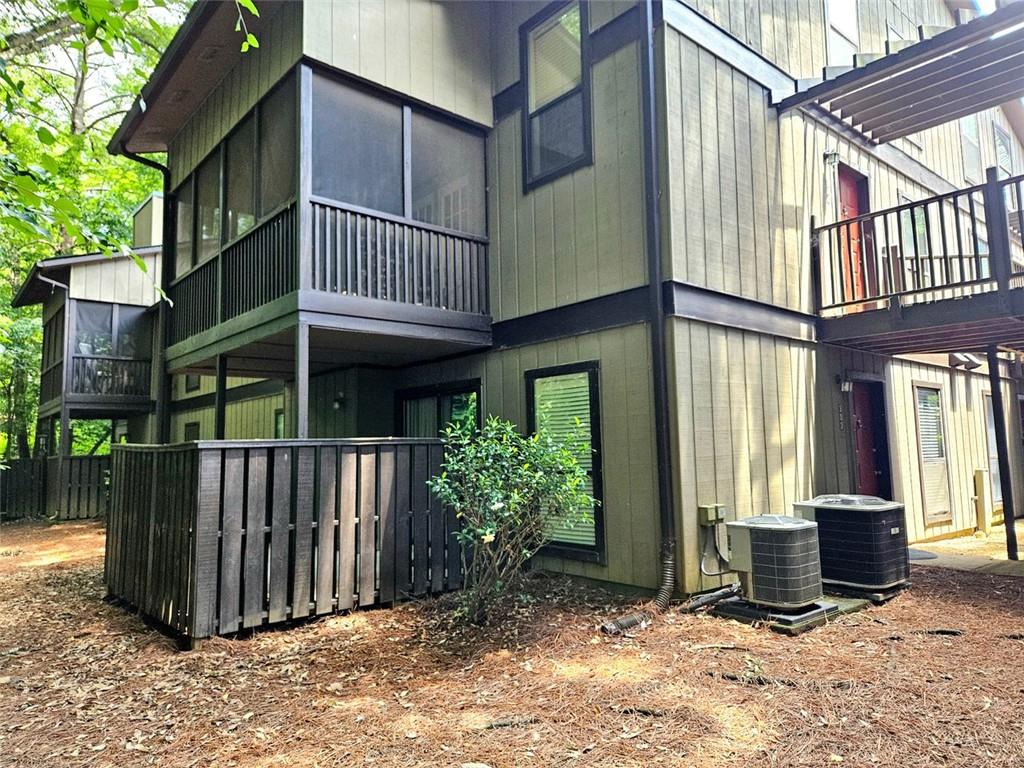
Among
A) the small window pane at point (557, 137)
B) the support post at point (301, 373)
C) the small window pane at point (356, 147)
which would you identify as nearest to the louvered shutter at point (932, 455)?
the small window pane at point (557, 137)

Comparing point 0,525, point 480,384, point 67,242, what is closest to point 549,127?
point 480,384

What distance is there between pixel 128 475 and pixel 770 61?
7.86 meters

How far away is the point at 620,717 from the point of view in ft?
11.2

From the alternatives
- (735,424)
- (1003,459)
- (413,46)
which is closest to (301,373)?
(413,46)

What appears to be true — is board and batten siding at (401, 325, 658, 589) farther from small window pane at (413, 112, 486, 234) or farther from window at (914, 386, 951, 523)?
window at (914, 386, 951, 523)

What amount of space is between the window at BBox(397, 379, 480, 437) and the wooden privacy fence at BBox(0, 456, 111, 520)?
8.48m

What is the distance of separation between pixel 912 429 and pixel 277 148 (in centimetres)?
859

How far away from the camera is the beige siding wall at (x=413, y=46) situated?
632cm

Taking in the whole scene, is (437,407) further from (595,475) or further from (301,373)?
(595,475)

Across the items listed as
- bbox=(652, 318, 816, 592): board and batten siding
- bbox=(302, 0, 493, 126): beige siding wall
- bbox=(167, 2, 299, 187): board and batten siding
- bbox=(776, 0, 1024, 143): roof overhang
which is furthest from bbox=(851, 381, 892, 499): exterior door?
bbox=(167, 2, 299, 187): board and batten siding

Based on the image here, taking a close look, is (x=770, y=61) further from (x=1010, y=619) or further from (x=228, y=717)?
(x=228, y=717)

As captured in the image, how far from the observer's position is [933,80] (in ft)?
23.3

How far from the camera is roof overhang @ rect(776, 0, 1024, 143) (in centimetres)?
616

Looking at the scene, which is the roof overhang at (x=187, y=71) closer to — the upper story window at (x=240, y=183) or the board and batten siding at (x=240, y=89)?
the board and batten siding at (x=240, y=89)
